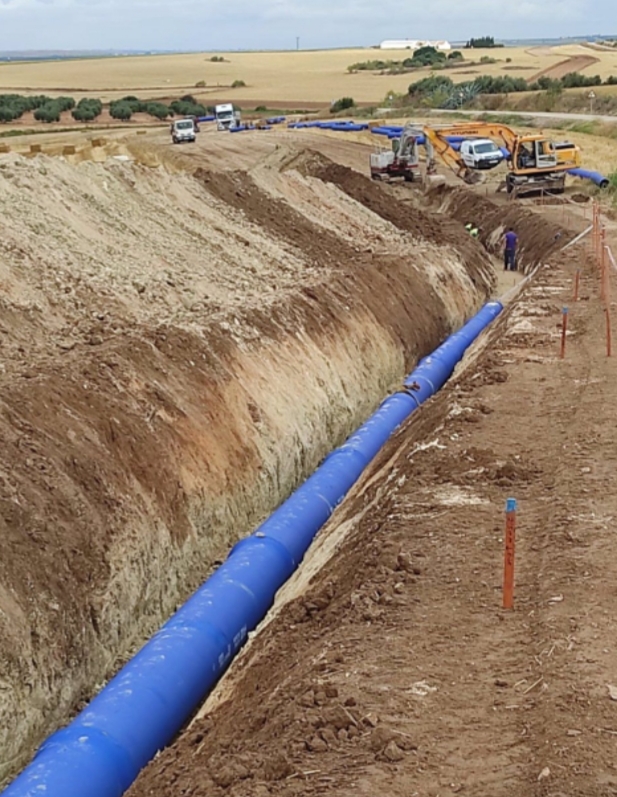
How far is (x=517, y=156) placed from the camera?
39406 mm

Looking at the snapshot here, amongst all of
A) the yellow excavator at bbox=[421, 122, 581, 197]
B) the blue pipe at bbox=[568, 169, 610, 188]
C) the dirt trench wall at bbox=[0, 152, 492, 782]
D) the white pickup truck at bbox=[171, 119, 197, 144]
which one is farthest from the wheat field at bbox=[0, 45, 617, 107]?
the dirt trench wall at bbox=[0, 152, 492, 782]

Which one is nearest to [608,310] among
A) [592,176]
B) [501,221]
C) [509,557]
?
[509,557]

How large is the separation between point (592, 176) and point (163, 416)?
104 feet

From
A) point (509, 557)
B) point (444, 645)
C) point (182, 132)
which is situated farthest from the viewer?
point (182, 132)

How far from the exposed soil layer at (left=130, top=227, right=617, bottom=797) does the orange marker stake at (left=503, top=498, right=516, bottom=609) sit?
136mm

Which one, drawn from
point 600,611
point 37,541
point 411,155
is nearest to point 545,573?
point 600,611

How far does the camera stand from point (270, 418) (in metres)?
17.5

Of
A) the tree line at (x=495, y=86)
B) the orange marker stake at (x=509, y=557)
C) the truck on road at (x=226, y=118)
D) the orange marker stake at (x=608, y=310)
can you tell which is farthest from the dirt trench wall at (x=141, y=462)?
the tree line at (x=495, y=86)

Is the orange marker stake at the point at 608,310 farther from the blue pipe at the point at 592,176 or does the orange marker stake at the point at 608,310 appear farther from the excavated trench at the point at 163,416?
the blue pipe at the point at 592,176

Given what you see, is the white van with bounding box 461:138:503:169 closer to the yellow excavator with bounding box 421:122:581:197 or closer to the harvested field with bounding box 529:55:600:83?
the yellow excavator with bounding box 421:122:581:197

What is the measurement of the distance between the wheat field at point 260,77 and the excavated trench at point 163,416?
7138 centimetres

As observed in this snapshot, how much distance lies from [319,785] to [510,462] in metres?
7.09

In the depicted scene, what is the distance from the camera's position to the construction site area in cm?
740

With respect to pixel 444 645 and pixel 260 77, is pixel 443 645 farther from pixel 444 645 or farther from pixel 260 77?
pixel 260 77
